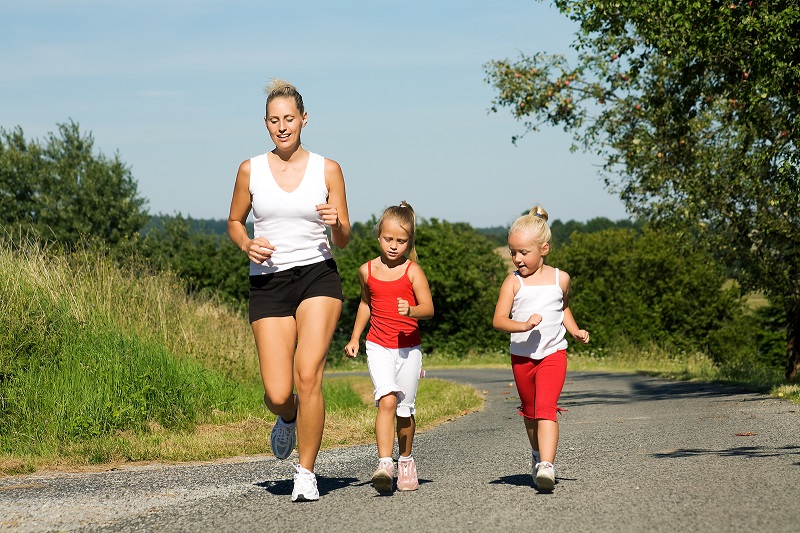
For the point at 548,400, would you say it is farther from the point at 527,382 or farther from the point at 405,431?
the point at 405,431

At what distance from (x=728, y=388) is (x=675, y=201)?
223 inches

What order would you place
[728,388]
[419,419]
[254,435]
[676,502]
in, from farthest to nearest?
[728,388] → [419,419] → [254,435] → [676,502]

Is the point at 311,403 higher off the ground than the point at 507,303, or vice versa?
the point at 507,303

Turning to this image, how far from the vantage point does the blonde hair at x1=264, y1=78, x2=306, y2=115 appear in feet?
20.7

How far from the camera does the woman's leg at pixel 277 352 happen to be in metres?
6.16

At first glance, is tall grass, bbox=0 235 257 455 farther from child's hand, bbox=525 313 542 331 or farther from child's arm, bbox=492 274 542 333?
child's hand, bbox=525 313 542 331

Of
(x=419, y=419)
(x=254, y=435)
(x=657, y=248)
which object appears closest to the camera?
(x=254, y=435)

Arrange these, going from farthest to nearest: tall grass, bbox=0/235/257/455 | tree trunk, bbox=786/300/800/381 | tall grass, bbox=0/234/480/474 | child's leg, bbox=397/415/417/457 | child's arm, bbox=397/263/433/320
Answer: tree trunk, bbox=786/300/800/381, tall grass, bbox=0/235/257/455, tall grass, bbox=0/234/480/474, child's leg, bbox=397/415/417/457, child's arm, bbox=397/263/433/320

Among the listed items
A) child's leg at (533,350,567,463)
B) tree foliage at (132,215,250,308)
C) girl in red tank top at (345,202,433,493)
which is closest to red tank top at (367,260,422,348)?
girl in red tank top at (345,202,433,493)

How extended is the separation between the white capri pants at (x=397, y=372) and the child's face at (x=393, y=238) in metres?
0.59

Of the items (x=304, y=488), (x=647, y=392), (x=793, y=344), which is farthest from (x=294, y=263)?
(x=793, y=344)

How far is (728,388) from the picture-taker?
51.1 ft

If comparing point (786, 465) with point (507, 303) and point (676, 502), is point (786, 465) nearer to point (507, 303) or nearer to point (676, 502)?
point (676, 502)

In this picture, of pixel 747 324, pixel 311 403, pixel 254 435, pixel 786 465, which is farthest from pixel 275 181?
pixel 747 324
